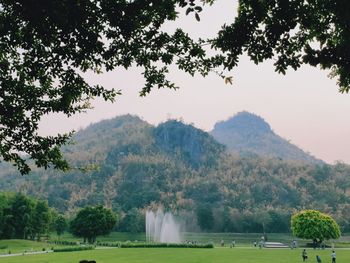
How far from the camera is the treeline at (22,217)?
96.8 metres

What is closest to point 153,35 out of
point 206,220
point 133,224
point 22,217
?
point 22,217

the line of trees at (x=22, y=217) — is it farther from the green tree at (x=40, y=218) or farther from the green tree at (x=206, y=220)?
the green tree at (x=206, y=220)

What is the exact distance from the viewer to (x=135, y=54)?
29.8 feet

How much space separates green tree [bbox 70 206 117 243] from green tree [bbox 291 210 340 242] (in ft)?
124

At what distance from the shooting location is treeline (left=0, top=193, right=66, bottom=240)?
3812 inches

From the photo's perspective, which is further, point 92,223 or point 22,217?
point 22,217

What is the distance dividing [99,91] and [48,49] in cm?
218

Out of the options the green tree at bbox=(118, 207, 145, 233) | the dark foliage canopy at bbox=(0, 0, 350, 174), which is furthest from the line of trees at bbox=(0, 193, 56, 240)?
the dark foliage canopy at bbox=(0, 0, 350, 174)

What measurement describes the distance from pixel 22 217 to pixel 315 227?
5979cm

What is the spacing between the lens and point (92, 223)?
92750 mm

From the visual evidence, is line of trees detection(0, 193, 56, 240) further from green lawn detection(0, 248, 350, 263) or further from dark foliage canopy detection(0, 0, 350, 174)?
dark foliage canopy detection(0, 0, 350, 174)

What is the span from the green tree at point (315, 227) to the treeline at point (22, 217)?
54.4 metres

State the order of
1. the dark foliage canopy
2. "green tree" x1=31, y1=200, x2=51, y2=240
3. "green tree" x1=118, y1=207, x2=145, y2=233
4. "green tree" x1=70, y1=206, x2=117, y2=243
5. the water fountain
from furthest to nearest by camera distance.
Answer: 1. "green tree" x1=118, y1=207, x2=145, y2=233
2. the water fountain
3. "green tree" x1=31, y1=200, x2=51, y2=240
4. "green tree" x1=70, y1=206, x2=117, y2=243
5. the dark foliage canopy

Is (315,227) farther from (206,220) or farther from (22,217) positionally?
(206,220)
